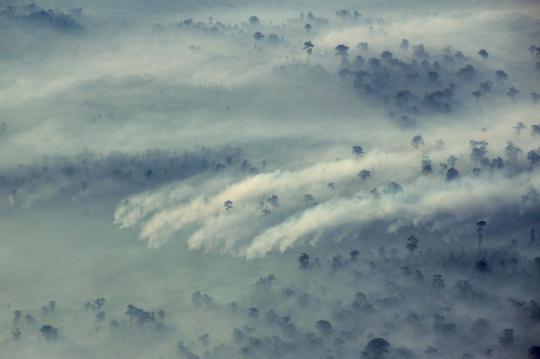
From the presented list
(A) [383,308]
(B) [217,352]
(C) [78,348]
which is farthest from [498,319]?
(C) [78,348]

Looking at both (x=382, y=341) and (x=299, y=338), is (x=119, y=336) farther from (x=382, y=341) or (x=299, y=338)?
(x=382, y=341)

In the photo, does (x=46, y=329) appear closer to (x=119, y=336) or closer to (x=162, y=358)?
(x=119, y=336)

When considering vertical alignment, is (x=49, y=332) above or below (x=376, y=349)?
below

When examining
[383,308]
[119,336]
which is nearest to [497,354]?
[383,308]

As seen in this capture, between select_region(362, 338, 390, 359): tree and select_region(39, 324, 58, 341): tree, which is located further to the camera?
select_region(39, 324, 58, 341): tree

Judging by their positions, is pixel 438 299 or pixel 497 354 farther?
pixel 438 299

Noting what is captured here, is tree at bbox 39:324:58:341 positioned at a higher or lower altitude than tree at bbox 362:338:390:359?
lower

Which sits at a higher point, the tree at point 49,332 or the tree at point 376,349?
the tree at point 376,349

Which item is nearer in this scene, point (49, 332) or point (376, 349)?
point (376, 349)

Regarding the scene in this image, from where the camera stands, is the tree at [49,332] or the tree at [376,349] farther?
the tree at [49,332]
